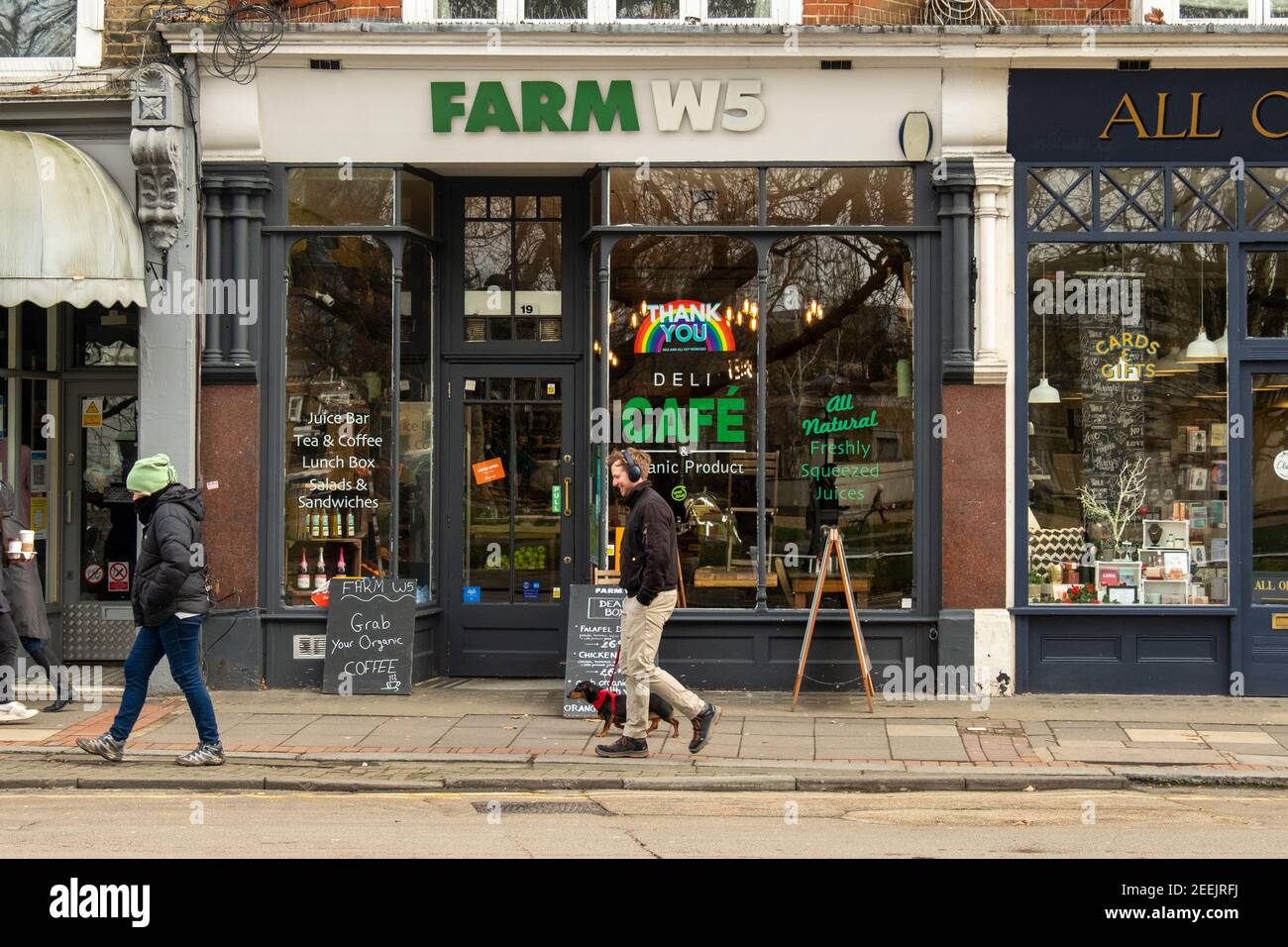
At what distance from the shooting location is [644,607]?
9.85 meters

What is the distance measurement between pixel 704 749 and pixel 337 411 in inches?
185

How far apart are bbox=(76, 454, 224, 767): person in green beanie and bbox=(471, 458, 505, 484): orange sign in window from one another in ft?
12.6

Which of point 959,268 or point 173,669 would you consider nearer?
point 173,669

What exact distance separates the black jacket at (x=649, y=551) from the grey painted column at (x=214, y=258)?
4.57 metres

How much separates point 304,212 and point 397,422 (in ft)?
6.44

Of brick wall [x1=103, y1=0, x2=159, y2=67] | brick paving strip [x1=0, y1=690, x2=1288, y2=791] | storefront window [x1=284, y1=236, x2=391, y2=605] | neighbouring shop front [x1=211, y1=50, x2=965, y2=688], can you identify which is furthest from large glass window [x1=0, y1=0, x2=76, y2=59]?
brick paving strip [x1=0, y1=690, x2=1288, y2=791]

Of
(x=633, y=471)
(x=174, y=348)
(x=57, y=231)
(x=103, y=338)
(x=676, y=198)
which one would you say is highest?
(x=676, y=198)

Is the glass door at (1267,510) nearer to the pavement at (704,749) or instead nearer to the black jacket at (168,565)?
the pavement at (704,749)

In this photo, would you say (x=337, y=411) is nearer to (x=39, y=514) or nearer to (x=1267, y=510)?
(x=39, y=514)

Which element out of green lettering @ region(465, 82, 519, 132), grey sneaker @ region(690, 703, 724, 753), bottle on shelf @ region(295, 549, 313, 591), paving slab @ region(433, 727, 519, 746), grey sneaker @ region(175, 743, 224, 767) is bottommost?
paving slab @ region(433, 727, 519, 746)

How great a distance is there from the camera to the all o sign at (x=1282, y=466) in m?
12.5

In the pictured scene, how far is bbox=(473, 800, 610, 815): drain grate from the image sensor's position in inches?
335

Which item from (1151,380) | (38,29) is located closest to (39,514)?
(38,29)

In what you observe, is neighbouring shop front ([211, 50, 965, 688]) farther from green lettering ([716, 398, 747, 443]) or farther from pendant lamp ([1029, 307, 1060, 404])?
pendant lamp ([1029, 307, 1060, 404])
